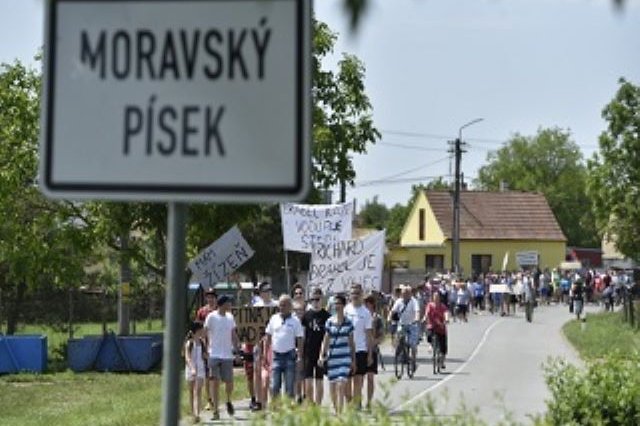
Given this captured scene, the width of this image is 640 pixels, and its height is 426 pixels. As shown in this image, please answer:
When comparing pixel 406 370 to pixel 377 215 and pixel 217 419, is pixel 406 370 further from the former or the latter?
pixel 377 215

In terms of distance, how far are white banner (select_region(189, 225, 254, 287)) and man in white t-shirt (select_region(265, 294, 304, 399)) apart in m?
5.88

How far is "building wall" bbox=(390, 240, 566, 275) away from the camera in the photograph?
94.0 m

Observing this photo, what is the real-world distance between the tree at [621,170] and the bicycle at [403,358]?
1793 centimetres

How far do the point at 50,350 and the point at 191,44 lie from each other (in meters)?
34.5

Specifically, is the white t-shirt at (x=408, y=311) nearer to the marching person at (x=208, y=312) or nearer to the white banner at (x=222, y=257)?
the white banner at (x=222, y=257)

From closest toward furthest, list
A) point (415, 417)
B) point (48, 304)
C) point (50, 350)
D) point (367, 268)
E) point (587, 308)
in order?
point (415, 417), point (367, 268), point (50, 350), point (48, 304), point (587, 308)

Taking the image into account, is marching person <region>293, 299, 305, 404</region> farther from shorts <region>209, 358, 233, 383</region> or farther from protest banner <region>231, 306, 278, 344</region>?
protest banner <region>231, 306, 278, 344</region>

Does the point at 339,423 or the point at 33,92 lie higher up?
the point at 33,92

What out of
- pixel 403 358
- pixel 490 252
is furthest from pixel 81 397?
pixel 490 252

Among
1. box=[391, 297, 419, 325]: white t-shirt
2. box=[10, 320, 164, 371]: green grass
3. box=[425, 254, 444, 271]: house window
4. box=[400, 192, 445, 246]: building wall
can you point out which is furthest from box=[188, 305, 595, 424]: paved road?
box=[400, 192, 445, 246]: building wall

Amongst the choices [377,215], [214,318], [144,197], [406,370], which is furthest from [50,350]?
[377,215]

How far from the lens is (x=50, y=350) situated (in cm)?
3741

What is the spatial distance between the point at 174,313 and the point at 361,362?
17559 mm

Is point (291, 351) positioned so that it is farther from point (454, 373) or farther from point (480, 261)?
point (480, 261)
